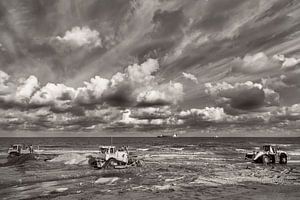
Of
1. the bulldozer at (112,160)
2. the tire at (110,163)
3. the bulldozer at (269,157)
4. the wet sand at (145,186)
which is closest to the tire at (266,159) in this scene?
the bulldozer at (269,157)

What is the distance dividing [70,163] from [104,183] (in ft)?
69.6

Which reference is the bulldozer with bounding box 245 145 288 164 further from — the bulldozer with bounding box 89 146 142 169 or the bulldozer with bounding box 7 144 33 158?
the bulldozer with bounding box 7 144 33 158

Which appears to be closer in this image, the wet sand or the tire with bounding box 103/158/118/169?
the wet sand

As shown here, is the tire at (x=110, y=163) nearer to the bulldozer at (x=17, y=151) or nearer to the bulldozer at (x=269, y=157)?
the bulldozer at (x=269, y=157)

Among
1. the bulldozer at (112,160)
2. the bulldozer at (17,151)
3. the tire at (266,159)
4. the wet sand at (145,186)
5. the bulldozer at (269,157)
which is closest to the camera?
the wet sand at (145,186)

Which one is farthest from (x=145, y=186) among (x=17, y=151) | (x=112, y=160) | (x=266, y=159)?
(x=17, y=151)

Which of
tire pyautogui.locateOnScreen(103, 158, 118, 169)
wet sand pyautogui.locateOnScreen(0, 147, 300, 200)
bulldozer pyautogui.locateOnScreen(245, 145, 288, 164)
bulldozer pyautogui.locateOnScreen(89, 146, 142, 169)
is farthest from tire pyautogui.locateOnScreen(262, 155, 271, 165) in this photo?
tire pyautogui.locateOnScreen(103, 158, 118, 169)

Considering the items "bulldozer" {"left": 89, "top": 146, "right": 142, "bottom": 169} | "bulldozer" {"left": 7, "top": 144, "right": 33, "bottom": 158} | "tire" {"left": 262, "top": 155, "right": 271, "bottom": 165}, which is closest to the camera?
"bulldozer" {"left": 89, "top": 146, "right": 142, "bottom": 169}

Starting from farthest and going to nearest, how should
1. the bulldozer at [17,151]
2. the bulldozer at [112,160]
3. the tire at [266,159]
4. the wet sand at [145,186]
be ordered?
the bulldozer at [17,151] → the tire at [266,159] → the bulldozer at [112,160] → the wet sand at [145,186]

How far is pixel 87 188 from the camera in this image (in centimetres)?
2786

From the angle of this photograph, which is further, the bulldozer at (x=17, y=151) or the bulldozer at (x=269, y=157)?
the bulldozer at (x=17, y=151)

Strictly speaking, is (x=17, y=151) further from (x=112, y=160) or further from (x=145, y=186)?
(x=145, y=186)

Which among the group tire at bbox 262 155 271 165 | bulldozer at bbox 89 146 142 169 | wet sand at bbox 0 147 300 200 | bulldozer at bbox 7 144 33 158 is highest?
bulldozer at bbox 7 144 33 158

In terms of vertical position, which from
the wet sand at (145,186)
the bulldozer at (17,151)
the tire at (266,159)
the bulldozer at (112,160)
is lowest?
the wet sand at (145,186)
